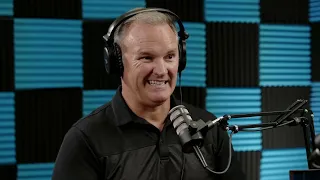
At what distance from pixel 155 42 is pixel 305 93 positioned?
1.63m

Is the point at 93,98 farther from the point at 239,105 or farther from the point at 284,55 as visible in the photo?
the point at 284,55

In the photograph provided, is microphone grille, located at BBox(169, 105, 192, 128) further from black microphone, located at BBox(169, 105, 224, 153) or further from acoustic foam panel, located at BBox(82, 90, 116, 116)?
acoustic foam panel, located at BBox(82, 90, 116, 116)

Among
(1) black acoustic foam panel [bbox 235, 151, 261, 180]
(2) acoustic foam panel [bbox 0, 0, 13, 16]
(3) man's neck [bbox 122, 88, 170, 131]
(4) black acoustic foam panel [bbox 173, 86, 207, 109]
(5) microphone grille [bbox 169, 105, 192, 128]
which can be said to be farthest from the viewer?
(1) black acoustic foam panel [bbox 235, 151, 261, 180]

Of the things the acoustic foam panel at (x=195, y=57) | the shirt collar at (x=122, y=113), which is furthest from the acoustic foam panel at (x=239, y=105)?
the shirt collar at (x=122, y=113)

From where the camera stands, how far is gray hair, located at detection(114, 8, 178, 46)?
1.23 meters

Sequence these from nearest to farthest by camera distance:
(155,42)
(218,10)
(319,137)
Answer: (319,137)
(155,42)
(218,10)

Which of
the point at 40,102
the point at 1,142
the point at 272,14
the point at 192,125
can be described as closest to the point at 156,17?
the point at 192,125

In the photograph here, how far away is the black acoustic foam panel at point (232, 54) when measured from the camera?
2.31 m

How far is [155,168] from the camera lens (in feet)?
4.11

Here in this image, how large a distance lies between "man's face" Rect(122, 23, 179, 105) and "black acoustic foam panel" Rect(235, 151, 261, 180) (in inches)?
50.5

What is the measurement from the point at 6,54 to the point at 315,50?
190 cm

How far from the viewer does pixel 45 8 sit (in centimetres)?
203

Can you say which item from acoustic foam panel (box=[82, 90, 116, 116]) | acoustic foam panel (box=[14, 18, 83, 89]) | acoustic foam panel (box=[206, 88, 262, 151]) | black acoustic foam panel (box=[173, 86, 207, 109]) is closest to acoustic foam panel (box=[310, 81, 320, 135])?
acoustic foam panel (box=[206, 88, 262, 151])

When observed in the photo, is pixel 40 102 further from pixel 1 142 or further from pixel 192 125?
pixel 192 125
